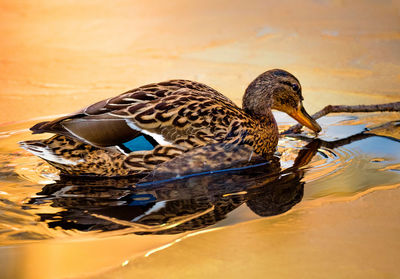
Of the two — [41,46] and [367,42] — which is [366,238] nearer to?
[367,42]

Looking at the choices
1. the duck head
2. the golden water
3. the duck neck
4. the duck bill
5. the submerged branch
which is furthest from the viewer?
the submerged branch

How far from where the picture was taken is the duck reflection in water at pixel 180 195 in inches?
163

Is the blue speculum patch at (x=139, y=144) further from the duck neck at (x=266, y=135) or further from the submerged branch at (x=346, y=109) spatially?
the submerged branch at (x=346, y=109)

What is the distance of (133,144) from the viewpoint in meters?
5.04

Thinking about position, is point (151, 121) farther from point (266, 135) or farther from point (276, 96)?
point (276, 96)

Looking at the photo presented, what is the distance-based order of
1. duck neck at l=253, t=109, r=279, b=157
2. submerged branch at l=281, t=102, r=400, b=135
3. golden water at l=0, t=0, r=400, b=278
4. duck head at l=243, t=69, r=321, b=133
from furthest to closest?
submerged branch at l=281, t=102, r=400, b=135, duck head at l=243, t=69, r=321, b=133, duck neck at l=253, t=109, r=279, b=157, golden water at l=0, t=0, r=400, b=278

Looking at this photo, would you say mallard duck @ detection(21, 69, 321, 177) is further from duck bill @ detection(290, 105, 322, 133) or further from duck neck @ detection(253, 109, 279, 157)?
duck bill @ detection(290, 105, 322, 133)

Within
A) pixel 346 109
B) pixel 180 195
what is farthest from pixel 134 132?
pixel 346 109

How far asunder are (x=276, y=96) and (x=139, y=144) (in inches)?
67.6

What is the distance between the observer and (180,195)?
A: 4.68 m

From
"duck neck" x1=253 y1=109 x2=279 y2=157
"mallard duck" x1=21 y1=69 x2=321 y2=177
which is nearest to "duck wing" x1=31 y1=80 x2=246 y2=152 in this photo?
"mallard duck" x1=21 y1=69 x2=321 y2=177

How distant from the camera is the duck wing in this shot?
4.96m

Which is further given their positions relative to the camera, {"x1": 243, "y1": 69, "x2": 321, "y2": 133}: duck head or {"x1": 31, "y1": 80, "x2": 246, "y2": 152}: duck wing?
{"x1": 243, "y1": 69, "x2": 321, "y2": 133}: duck head

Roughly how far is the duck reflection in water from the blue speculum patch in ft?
0.71
